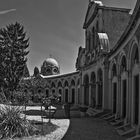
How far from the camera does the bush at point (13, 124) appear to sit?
32.3ft

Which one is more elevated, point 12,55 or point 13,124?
point 12,55

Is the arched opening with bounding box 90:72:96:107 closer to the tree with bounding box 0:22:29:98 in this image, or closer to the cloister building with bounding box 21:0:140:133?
the cloister building with bounding box 21:0:140:133

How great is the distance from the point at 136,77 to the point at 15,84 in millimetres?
30359

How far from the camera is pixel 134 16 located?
10.5 metres

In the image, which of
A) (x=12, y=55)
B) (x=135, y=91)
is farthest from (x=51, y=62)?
(x=135, y=91)

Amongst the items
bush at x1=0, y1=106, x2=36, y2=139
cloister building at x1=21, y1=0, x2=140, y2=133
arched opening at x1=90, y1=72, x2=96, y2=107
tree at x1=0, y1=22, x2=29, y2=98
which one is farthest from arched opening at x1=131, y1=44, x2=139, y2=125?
tree at x1=0, y1=22, x2=29, y2=98

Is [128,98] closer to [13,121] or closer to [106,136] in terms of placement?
[106,136]

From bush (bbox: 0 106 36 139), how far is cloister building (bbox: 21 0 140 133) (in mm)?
5411

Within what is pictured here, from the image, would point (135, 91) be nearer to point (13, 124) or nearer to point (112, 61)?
point (13, 124)

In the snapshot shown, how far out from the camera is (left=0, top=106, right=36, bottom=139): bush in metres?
9.84

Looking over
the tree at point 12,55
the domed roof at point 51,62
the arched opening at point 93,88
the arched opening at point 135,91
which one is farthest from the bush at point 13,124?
the domed roof at point 51,62

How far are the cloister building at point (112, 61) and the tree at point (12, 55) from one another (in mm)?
13041

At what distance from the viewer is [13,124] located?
10.2 metres

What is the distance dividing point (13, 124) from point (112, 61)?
1093 cm
